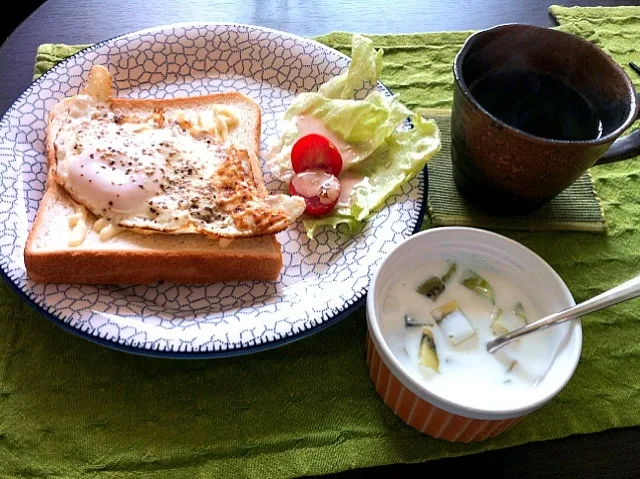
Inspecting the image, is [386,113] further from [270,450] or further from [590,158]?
[270,450]

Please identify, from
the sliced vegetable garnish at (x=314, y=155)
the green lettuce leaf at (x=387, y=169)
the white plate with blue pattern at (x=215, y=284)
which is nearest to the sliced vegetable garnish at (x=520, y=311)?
the white plate with blue pattern at (x=215, y=284)

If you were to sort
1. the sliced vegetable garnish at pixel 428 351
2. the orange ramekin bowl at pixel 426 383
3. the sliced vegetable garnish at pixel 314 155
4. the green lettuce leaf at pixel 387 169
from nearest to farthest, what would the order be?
the orange ramekin bowl at pixel 426 383, the sliced vegetable garnish at pixel 428 351, the green lettuce leaf at pixel 387 169, the sliced vegetable garnish at pixel 314 155

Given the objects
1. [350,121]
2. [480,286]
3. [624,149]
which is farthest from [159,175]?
[624,149]

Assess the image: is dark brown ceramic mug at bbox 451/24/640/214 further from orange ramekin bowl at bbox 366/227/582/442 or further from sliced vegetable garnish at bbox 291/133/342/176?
sliced vegetable garnish at bbox 291/133/342/176

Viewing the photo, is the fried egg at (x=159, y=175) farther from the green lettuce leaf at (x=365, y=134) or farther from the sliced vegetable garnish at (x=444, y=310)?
the sliced vegetable garnish at (x=444, y=310)

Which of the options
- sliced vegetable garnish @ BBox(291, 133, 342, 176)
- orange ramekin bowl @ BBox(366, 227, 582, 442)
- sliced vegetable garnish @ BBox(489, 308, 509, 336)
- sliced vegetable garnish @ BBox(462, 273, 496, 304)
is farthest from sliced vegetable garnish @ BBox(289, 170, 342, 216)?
sliced vegetable garnish @ BBox(489, 308, 509, 336)

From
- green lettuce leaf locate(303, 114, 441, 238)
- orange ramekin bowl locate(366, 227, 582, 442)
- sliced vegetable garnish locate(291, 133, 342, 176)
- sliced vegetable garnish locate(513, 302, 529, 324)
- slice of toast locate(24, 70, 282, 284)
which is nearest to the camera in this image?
orange ramekin bowl locate(366, 227, 582, 442)

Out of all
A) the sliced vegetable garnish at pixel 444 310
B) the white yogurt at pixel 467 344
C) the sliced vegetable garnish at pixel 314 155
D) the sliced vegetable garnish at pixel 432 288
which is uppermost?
the sliced vegetable garnish at pixel 314 155

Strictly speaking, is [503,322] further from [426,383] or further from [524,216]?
[524,216]
